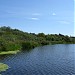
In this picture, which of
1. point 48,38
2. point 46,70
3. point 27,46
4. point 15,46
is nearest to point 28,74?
point 46,70

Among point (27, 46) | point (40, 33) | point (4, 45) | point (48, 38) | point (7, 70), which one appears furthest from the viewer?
point (40, 33)

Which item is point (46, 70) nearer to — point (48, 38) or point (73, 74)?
point (73, 74)

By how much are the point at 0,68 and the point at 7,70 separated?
1.46 m

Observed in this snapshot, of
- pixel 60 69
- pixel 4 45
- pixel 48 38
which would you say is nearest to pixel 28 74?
pixel 60 69

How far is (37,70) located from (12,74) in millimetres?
4704

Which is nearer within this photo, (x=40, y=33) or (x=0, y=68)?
(x=0, y=68)

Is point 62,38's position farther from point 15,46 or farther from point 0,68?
point 0,68

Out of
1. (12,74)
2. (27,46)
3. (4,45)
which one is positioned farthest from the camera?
(27,46)

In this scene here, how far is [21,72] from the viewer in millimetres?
30062

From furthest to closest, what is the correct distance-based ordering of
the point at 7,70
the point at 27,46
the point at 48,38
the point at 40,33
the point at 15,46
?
the point at 40,33 → the point at 48,38 → the point at 27,46 → the point at 15,46 → the point at 7,70

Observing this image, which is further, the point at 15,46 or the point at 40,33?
the point at 40,33

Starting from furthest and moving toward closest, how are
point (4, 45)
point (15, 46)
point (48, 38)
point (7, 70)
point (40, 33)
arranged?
point (40, 33) → point (48, 38) → point (15, 46) → point (4, 45) → point (7, 70)

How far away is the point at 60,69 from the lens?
32.1m

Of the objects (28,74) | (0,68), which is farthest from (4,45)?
(28,74)
